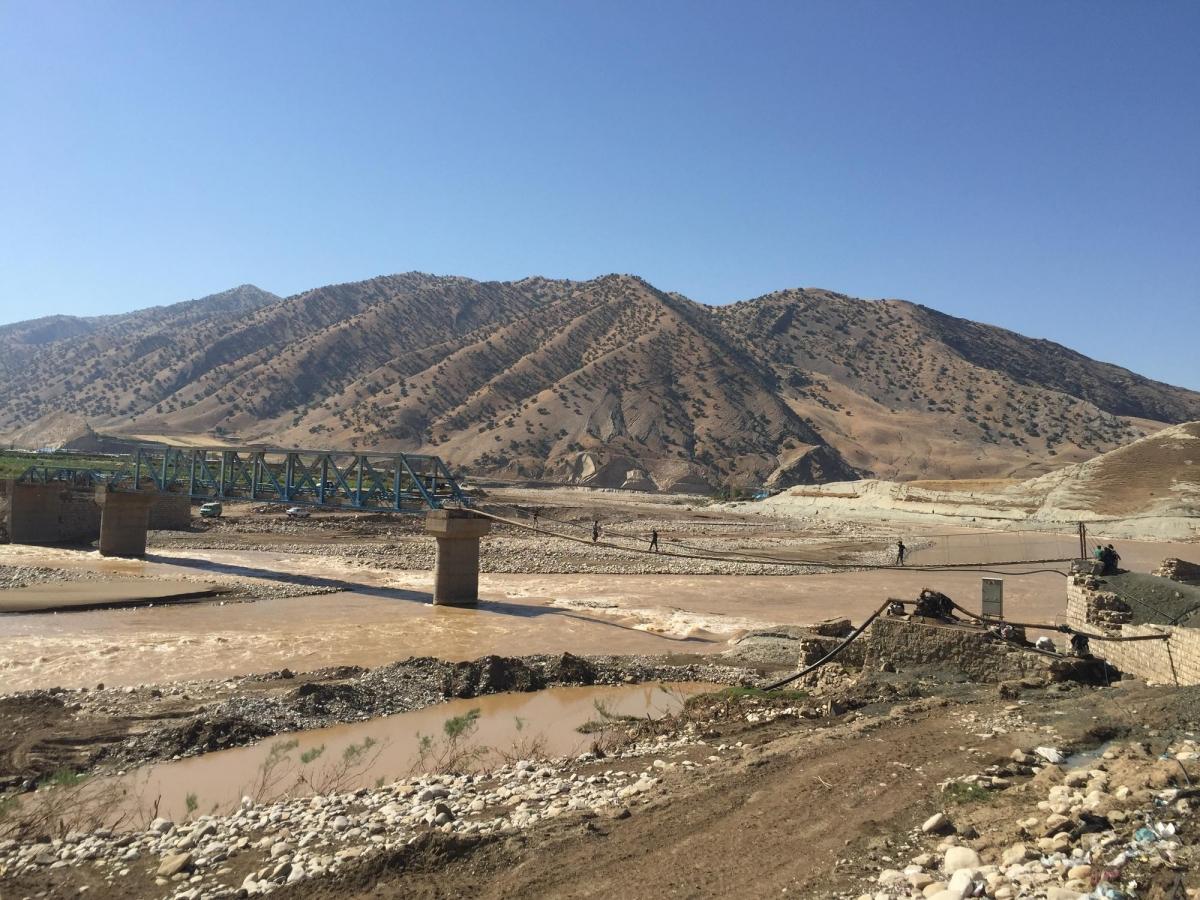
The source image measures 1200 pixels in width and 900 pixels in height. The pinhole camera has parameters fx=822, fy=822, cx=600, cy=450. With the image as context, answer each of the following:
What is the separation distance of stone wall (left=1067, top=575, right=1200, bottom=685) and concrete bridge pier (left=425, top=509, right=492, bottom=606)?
1977cm

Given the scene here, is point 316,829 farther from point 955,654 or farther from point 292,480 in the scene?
point 292,480

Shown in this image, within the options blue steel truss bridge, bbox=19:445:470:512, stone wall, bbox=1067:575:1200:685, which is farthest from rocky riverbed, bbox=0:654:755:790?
blue steel truss bridge, bbox=19:445:470:512

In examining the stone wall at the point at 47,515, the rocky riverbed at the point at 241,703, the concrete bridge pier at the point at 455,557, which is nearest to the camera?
the rocky riverbed at the point at 241,703

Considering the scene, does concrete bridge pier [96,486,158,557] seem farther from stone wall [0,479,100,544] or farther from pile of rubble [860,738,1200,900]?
pile of rubble [860,738,1200,900]

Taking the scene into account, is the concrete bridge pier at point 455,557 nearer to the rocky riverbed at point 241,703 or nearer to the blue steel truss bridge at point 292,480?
the blue steel truss bridge at point 292,480

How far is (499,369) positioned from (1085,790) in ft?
420

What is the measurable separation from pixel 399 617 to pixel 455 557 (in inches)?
136

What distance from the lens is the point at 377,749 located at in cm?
1333

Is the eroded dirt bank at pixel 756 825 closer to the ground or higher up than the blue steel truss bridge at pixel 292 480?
closer to the ground


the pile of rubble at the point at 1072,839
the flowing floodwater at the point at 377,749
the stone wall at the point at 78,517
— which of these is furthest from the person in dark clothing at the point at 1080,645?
the stone wall at the point at 78,517

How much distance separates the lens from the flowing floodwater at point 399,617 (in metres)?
20.8

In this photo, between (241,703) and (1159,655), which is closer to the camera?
(1159,655)

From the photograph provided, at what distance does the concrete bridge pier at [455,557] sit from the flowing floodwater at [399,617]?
813mm

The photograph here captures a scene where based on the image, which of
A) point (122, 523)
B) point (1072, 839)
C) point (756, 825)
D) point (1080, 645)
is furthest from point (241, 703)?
point (122, 523)
